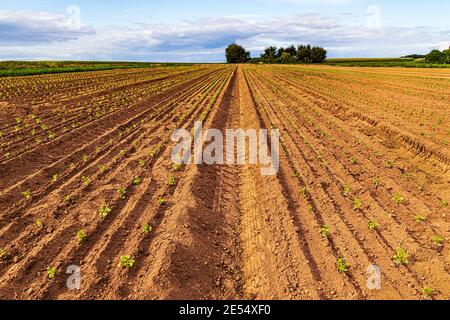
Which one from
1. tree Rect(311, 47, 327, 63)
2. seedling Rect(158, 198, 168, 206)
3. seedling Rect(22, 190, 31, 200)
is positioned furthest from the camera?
tree Rect(311, 47, 327, 63)

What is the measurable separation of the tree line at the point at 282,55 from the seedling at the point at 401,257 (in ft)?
378

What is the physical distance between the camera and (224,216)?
7.02 m

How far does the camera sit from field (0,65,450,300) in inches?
195

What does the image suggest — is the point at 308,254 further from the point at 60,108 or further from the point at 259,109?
the point at 60,108

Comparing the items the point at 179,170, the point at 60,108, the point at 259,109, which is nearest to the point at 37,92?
the point at 60,108

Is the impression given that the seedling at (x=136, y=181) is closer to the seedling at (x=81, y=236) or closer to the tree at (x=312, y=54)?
the seedling at (x=81, y=236)

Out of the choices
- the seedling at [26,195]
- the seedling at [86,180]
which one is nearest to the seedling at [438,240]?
the seedling at [86,180]

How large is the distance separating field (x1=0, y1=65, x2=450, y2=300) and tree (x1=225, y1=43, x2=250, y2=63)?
125 m

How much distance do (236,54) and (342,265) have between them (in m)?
134

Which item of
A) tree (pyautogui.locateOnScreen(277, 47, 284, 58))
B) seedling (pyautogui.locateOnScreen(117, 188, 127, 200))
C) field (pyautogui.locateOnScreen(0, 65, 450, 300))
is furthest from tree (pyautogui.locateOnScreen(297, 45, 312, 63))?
seedling (pyautogui.locateOnScreen(117, 188, 127, 200))

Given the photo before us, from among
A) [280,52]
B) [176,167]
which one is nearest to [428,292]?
[176,167]

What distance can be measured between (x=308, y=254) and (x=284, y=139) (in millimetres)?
6681

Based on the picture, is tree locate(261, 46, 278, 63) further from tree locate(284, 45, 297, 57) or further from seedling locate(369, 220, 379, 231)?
seedling locate(369, 220, 379, 231)

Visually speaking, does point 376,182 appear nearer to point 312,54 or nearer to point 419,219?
point 419,219
